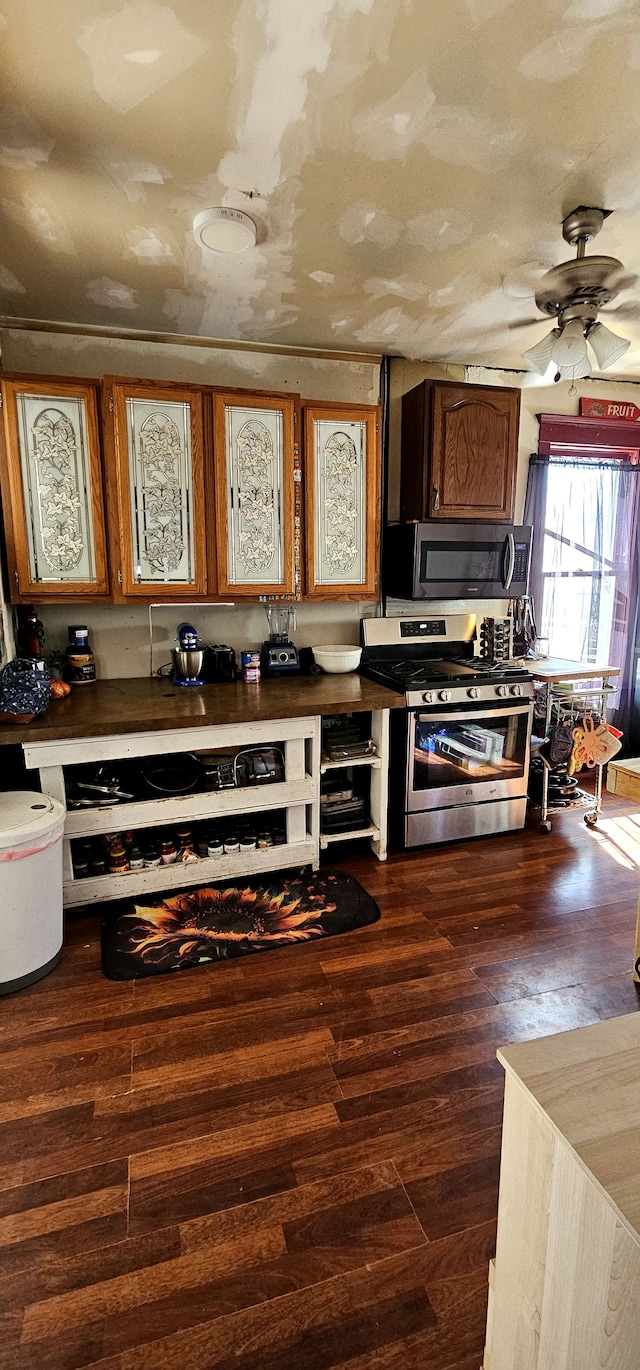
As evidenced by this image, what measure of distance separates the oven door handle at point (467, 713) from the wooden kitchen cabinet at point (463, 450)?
1.00 m

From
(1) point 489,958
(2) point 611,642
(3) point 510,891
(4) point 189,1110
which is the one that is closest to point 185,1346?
(4) point 189,1110

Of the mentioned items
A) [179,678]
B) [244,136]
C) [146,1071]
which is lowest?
[146,1071]

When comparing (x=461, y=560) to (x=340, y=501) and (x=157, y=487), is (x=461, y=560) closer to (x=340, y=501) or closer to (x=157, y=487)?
(x=340, y=501)

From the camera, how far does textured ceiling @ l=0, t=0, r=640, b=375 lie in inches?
50.4

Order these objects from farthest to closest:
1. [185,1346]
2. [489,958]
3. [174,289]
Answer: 1. [174,289]
2. [489,958]
3. [185,1346]

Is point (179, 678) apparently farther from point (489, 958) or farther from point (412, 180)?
point (412, 180)

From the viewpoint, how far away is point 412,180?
5.83 feet

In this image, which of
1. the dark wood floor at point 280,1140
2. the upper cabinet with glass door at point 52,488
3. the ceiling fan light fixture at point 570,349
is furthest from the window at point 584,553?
the upper cabinet with glass door at point 52,488

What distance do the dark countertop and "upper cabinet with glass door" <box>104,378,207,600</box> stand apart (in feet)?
1.53

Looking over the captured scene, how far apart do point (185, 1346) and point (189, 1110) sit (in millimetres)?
533

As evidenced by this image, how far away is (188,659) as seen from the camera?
Result: 3020 millimetres

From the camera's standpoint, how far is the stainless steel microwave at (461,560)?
324 cm

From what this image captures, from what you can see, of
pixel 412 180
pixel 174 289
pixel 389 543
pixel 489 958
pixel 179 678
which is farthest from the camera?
pixel 389 543

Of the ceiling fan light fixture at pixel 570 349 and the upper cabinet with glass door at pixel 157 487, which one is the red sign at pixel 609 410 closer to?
the ceiling fan light fixture at pixel 570 349
